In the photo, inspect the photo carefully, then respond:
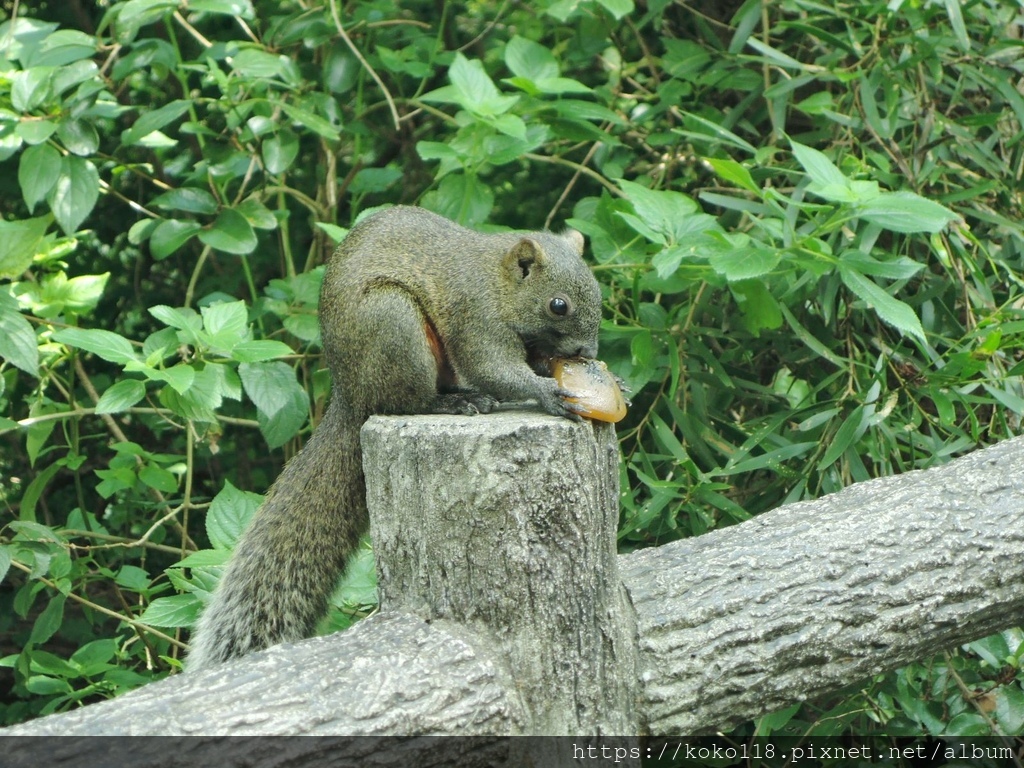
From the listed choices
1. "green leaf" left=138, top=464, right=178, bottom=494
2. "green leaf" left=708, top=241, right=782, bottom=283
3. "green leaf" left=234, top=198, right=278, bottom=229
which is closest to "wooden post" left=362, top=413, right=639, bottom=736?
"green leaf" left=708, top=241, right=782, bottom=283

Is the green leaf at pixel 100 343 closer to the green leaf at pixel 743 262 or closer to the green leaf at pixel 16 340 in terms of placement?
the green leaf at pixel 16 340

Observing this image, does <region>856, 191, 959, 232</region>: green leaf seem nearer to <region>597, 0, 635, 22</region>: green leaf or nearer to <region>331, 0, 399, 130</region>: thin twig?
<region>597, 0, 635, 22</region>: green leaf

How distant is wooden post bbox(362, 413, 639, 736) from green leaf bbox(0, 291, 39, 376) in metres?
0.85

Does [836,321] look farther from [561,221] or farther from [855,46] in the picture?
[561,221]

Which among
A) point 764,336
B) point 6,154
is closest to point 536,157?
point 764,336

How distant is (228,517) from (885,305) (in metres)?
1.31

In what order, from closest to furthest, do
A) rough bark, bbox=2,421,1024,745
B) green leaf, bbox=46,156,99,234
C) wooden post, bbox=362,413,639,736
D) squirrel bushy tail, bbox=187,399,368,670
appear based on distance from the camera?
rough bark, bbox=2,421,1024,745 → wooden post, bbox=362,413,639,736 → squirrel bushy tail, bbox=187,399,368,670 → green leaf, bbox=46,156,99,234

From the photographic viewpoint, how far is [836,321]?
270 centimetres

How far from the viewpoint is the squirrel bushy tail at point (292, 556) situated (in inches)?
72.3

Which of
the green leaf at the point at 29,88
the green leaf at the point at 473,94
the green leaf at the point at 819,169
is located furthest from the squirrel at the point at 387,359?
the green leaf at the point at 29,88

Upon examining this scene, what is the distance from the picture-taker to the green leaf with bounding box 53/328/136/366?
75.5 inches

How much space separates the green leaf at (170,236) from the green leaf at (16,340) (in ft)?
1.57

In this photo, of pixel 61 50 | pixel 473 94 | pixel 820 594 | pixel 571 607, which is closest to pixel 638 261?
pixel 473 94

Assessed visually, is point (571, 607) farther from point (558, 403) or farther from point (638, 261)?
point (638, 261)
